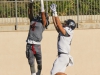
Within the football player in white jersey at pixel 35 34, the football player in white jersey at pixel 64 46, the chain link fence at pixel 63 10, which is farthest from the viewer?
the chain link fence at pixel 63 10

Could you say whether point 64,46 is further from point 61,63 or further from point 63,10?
point 63,10

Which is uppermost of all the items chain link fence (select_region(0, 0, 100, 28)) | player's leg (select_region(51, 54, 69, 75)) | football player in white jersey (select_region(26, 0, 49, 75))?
chain link fence (select_region(0, 0, 100, 28))

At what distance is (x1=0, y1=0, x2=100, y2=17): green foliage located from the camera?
16.0 meters

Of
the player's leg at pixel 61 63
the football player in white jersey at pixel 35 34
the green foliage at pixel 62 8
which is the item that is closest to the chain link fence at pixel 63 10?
→ the green foliage at pixel 62 8

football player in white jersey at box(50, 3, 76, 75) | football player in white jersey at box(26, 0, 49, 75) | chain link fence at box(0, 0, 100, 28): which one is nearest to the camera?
football player in white jersey at box(50, 3, 76, 75)

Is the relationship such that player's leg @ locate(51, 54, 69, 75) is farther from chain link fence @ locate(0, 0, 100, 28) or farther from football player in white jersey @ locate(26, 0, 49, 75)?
chain link fence @ locate(0, 0, 100, 28)

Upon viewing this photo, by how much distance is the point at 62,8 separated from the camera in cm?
1611

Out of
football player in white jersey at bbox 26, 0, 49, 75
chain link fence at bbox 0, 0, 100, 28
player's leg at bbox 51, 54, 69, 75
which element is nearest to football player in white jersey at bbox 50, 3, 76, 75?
player's leg at bbox 51, 54, 69, 75

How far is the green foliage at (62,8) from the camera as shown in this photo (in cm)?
1598

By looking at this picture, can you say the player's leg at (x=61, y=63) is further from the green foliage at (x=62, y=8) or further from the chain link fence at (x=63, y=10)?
the green foliage at (x=62, y=8)

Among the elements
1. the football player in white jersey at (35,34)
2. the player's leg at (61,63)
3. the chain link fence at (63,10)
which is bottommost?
the player's leg at (61,63)

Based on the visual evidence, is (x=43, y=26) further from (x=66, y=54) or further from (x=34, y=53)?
(x=66, y=54)

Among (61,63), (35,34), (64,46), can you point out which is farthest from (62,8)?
(61,63)

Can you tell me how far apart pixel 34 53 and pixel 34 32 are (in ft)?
1.95
